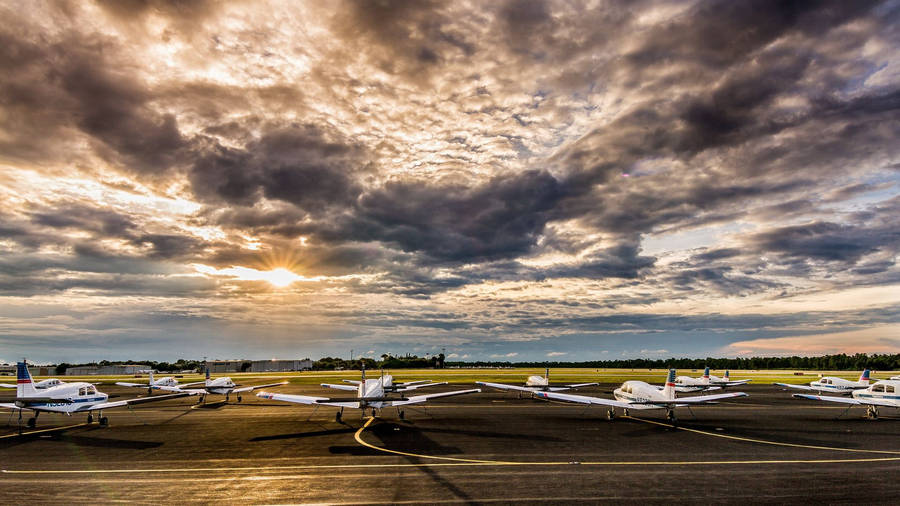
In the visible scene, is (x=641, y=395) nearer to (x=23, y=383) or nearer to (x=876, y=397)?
(x=876, y=397)

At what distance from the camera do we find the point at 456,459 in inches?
947

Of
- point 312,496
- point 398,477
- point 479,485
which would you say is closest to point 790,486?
point 479,485

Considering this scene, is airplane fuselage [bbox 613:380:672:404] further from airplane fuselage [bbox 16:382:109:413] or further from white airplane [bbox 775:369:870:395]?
airplane fuselage [bbox 16:382:109:413]

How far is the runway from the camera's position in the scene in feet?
59.8

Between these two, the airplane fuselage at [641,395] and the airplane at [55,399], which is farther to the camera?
the airplane fuselage at [641,395]

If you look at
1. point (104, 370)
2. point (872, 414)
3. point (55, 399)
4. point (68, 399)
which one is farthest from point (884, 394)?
point (104, 370)

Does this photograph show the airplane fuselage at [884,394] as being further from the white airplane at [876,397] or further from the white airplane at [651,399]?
the white airplane at [651,399]

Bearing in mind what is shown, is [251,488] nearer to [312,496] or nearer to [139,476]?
[312,496]

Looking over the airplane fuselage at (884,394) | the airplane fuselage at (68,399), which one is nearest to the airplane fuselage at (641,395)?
the airplane fuselage at (884,394)

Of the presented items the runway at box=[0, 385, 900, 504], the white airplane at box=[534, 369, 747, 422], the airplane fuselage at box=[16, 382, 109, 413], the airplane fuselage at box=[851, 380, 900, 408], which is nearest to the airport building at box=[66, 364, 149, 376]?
the runway at box=[0, 385, 900, 504]

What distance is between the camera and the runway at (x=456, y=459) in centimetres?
1822

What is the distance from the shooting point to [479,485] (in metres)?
19.1

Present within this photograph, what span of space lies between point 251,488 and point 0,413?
155 ft

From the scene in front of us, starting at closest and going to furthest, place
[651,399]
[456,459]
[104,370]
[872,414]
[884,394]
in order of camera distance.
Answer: [456,459] → [651,399] → [884,394] → [872,414] → [104,370]
